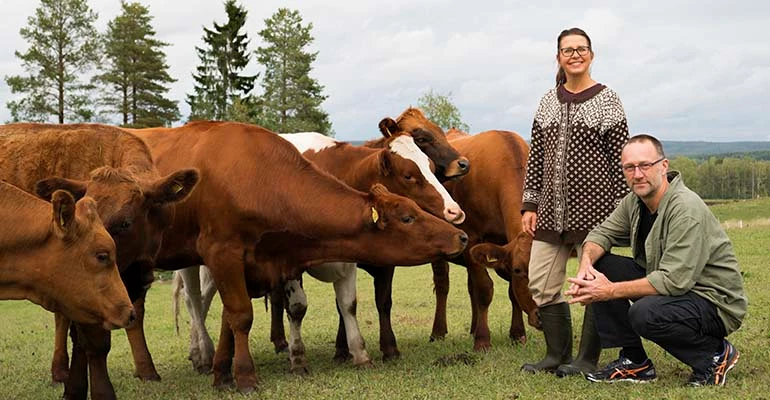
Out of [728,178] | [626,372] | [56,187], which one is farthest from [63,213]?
[728,178]

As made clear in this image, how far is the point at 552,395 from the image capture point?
605 cm

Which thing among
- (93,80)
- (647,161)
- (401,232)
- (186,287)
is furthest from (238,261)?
(93,80)

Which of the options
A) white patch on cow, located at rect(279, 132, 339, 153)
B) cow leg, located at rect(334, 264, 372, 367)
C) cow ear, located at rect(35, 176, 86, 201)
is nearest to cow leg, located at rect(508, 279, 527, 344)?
cow leg, located at rect(334, 264, 372, 367)

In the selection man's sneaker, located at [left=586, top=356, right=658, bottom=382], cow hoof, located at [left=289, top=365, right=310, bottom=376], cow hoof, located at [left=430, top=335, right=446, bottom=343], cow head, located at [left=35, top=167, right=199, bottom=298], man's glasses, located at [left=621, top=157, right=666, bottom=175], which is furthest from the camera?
cow hoof, located at [left=430, top=335, right=446, bottom=343]

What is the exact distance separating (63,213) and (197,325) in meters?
4.09

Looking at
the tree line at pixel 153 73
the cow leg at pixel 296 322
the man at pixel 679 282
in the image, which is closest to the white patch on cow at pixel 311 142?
the cow leg at pixel 296 322

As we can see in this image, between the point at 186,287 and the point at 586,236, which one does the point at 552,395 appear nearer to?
the point at 586,236

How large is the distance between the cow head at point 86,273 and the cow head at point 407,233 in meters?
2.43

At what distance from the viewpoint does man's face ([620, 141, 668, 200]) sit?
5.97 meters

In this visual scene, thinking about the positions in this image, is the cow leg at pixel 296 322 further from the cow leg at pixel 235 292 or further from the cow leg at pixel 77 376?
the cow leg at pixel 77 376

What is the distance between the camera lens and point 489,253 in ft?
26.1

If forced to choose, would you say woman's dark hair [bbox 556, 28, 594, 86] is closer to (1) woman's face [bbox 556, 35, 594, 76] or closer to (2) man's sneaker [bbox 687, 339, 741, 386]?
(1) woman's face [bbox 556, 35, 594, 76]

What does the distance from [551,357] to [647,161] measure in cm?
206

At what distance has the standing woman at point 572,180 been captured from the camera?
6848 millimetres
